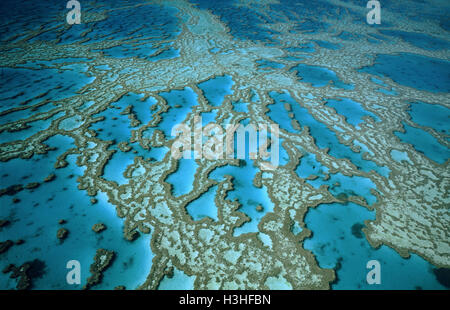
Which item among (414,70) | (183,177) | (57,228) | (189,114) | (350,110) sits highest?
(414,70)

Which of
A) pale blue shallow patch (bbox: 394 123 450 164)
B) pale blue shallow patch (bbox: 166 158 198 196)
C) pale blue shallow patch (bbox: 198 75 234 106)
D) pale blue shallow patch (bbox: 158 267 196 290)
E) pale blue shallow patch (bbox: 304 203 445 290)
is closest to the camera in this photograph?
pale blue shallow patch (bbox: 158 267 196 290)

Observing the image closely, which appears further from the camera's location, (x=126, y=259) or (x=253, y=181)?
(x=253, y=181)

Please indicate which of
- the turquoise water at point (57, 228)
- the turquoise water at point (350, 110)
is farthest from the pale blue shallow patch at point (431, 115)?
the turquoise water at point (57, 228)

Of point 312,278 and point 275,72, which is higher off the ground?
point 275,72

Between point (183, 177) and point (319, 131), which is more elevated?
point (319, 131)

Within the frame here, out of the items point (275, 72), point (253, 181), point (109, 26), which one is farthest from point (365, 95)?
point (109, 26)

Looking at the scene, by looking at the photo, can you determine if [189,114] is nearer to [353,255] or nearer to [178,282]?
[178,282]

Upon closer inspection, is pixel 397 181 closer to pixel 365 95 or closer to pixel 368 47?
pixel 365 95

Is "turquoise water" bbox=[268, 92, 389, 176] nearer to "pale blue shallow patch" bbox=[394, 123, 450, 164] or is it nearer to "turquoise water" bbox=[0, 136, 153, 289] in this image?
"pale blue shallow patch" bbox=[394, 123, 450, 164]

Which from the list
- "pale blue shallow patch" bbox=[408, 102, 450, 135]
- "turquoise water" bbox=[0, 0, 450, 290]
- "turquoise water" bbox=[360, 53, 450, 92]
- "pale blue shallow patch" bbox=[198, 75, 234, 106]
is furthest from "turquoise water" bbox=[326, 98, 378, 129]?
"pale blue shallow patch" bbox=[198, 75, 234, 106]

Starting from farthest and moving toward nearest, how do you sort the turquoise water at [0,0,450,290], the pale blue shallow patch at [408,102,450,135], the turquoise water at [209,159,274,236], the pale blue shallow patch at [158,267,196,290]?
the pale blue shallow patch at [408,102,450,135] < the turquoise water at [209,159,274,236] < the turquoise water at [0,0,450,290] < the pale blue shallow patch at [158,267,196,290]

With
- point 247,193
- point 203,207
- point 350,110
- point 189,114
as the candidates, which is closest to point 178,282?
point 203,207
